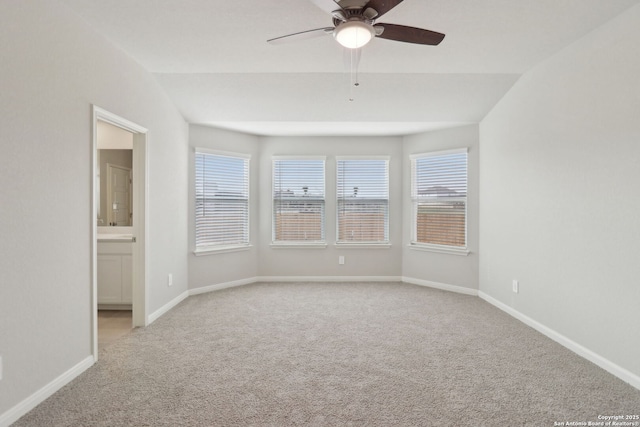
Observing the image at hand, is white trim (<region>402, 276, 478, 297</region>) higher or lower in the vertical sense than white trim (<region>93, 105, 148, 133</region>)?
lower

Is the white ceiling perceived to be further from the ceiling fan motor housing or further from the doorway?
the doorway

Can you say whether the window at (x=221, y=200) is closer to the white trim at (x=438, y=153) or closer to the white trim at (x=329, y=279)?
the white trim at (x=329, y=279)

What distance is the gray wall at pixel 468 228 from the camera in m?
4.69

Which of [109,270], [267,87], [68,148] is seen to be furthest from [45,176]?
[267,87]

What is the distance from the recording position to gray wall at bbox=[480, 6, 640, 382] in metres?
2.42

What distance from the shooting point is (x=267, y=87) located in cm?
388

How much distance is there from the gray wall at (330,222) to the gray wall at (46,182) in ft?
8.72

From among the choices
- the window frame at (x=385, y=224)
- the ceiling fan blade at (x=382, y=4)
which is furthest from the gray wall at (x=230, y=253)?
the ceiling fan blade at (x=382, y=4)

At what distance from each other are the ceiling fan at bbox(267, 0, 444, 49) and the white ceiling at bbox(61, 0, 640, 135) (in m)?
0.35

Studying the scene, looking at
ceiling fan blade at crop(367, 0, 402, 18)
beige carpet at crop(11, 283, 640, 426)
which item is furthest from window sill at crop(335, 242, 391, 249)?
ceiling fan blade at crop(367, 0, 402, 18)

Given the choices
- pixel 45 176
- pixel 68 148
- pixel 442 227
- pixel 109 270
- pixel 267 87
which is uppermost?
pixel 267 87

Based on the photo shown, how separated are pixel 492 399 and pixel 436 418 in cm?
47

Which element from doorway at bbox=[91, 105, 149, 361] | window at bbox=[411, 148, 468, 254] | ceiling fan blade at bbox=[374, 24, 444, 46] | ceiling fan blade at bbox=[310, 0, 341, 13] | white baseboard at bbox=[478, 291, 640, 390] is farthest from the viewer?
window at bbox=[411, 148, 468, 254]

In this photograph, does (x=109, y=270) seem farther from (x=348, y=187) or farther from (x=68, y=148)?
(x=348, y=187)
